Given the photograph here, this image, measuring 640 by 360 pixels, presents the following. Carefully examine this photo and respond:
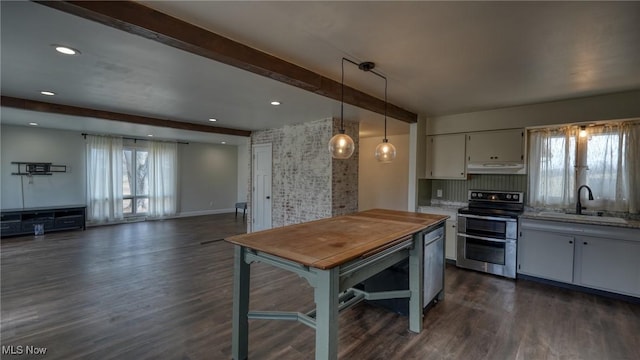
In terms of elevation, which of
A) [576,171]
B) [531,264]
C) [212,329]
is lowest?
[212,329]

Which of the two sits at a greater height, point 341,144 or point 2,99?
point 2,99

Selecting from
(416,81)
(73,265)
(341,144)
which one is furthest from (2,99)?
(416,81)

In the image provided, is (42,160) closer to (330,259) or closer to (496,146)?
(330,259)

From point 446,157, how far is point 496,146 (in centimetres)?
76

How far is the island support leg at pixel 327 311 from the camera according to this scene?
173 centimetres

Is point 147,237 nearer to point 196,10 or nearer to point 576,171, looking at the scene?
point 196,10

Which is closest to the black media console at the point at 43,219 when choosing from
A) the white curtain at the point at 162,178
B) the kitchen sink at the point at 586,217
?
the white curtain at the point at 162,178

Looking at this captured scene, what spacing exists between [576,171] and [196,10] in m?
4.85

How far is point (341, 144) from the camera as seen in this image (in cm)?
273

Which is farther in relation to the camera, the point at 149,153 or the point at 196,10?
the point at 149,153

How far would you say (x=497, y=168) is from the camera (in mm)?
4410

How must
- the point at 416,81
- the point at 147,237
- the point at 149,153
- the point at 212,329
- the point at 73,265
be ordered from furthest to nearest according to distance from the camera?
the point at 149,153 → the point at 147,237 → the point at 73,265 → the point at 416,81 → the point at 212,329

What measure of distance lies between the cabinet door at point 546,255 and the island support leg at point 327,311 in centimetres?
340

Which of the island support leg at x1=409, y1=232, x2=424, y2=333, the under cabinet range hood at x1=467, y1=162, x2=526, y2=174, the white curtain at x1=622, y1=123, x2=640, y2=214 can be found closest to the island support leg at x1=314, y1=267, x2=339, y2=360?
the island support leg at x1=409, y1=232, x2=424, y2=333
